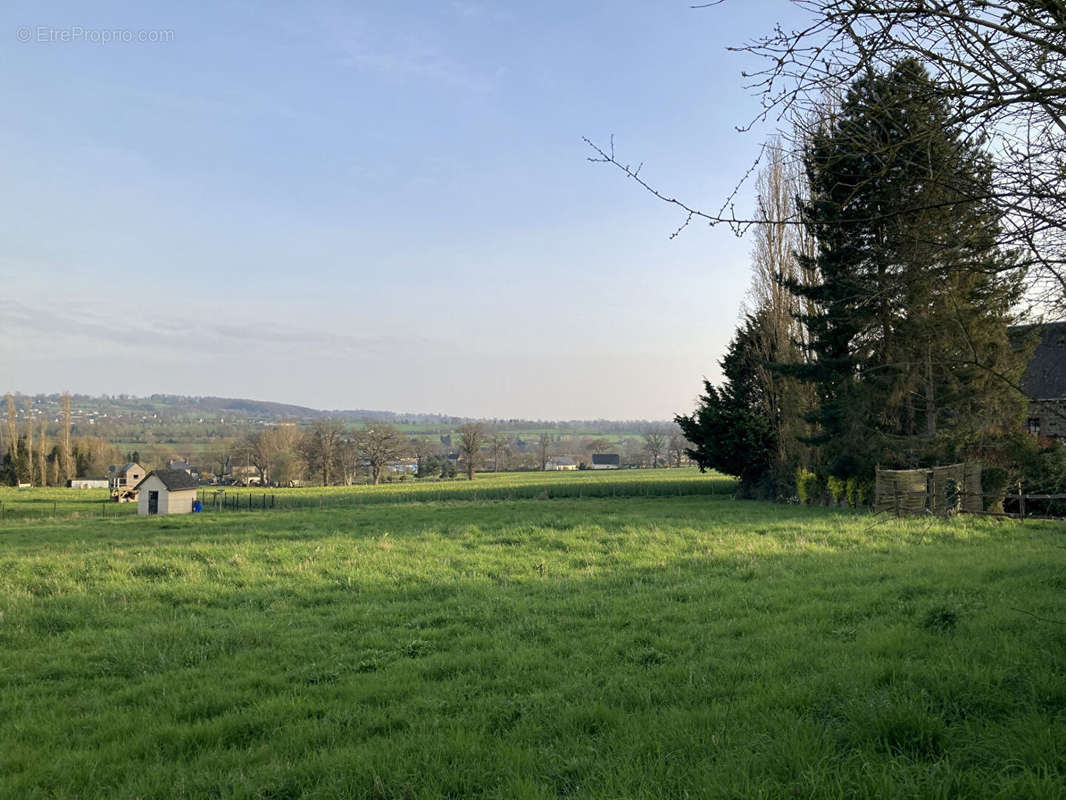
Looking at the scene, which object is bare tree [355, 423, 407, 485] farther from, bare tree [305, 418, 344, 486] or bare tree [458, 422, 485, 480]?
bare tree [458, 422, 485, 480]

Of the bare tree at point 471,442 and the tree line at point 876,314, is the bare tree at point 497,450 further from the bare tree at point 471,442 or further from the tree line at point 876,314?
the tree line at point 876,314

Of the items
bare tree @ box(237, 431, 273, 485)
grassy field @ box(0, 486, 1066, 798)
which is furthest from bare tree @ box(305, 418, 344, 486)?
grassy field @ box(0, 486, 1066, 798)

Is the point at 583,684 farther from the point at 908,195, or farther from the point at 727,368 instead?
the point at 727,368

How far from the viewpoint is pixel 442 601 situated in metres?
9.75

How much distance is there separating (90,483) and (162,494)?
192 feet

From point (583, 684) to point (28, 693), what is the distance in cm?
519

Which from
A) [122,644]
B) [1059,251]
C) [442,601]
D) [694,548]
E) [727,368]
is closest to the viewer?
[1059,251]

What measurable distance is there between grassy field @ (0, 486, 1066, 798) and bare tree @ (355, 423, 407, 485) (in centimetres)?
7078

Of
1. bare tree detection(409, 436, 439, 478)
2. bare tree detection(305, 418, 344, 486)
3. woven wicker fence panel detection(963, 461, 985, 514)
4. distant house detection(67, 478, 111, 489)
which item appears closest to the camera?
woven wicker fence panel detection(963, 461, 985, 514)

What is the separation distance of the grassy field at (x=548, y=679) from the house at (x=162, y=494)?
27503 mm

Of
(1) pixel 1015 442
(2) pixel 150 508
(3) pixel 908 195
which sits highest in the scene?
(3) pixel 908 195

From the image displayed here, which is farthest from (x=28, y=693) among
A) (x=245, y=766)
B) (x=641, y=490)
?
(x=641, y=490)

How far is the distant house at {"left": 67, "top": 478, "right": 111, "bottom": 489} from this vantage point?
264 feet

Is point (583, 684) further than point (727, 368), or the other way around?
point (727, 368)
